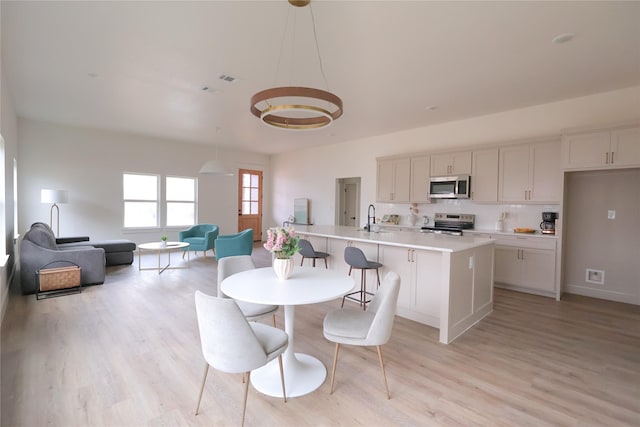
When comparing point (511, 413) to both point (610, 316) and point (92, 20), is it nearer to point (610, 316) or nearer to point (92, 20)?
point (610, 316)

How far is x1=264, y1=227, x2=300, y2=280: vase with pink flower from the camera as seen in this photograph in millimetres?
2271

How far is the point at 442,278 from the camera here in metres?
2.96

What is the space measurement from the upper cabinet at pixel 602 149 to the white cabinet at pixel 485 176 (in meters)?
0.94

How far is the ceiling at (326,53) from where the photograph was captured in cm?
248

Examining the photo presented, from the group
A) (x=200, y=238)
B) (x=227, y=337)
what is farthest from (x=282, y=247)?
(x=200, y=238)

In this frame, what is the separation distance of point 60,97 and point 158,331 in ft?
13.1

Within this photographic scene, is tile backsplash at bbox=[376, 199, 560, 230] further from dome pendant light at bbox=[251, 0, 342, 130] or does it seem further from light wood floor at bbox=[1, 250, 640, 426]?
dome pendant light at bbox=[251, 0, 342, 130]

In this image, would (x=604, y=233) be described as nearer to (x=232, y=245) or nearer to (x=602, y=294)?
(x=602, y=294)

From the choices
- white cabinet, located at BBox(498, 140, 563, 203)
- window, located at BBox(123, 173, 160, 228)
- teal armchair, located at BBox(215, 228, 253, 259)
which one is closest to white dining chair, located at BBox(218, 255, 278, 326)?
teal armchair, located at BBox(215, 228, 253, 259)

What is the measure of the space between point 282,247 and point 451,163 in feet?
13.9

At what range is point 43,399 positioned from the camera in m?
2.03

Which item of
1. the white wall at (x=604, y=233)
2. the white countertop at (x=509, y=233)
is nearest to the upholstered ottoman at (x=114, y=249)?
A: the white countertop at (x=509, y=233)

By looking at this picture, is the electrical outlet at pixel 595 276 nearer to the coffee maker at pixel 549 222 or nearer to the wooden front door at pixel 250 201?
the coffee maker at pixel 549 222

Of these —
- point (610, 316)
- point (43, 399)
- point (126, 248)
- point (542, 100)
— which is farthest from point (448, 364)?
point (126, 248)
